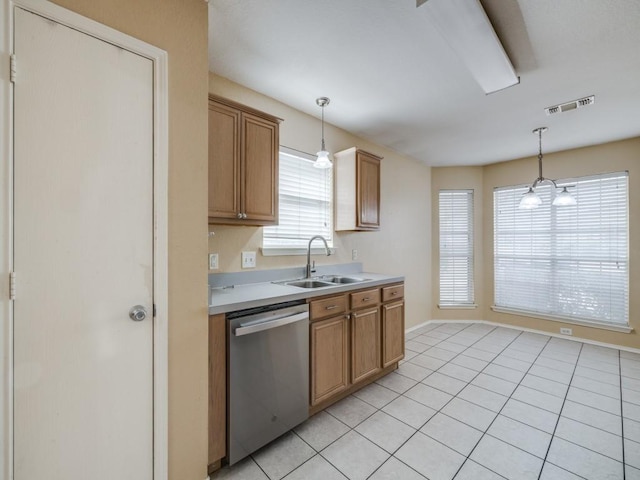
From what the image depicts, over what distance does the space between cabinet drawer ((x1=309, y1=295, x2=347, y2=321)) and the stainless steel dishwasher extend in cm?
9

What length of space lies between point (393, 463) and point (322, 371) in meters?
0.70

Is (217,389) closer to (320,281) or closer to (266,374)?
(266,374)

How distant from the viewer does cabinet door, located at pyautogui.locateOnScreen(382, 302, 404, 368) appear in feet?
Answer: 8.73

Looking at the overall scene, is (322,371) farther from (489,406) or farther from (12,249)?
(12,249)

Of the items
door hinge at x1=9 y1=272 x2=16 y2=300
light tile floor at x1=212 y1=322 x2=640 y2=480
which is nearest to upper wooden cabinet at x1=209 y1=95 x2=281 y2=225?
door hinge at x1=9 y1=272 x2=16 y2=300

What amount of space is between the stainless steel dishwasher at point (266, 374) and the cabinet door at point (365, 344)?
538 mm

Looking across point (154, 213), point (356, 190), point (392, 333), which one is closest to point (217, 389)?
point (154, 213)

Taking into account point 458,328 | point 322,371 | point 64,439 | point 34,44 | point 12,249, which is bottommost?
point 458,328

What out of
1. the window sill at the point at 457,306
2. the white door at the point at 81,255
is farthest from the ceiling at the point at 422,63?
the window sill at the point at 457,306

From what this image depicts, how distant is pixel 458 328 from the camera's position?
14.3 ft

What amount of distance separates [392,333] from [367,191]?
1.49 meters

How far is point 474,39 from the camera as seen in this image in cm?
164

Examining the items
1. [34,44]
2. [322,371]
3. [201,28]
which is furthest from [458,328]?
[34,44]

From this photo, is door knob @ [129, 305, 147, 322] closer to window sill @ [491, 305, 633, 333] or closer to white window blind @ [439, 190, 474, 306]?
white window blind @ [439, 190, 474, 306]
